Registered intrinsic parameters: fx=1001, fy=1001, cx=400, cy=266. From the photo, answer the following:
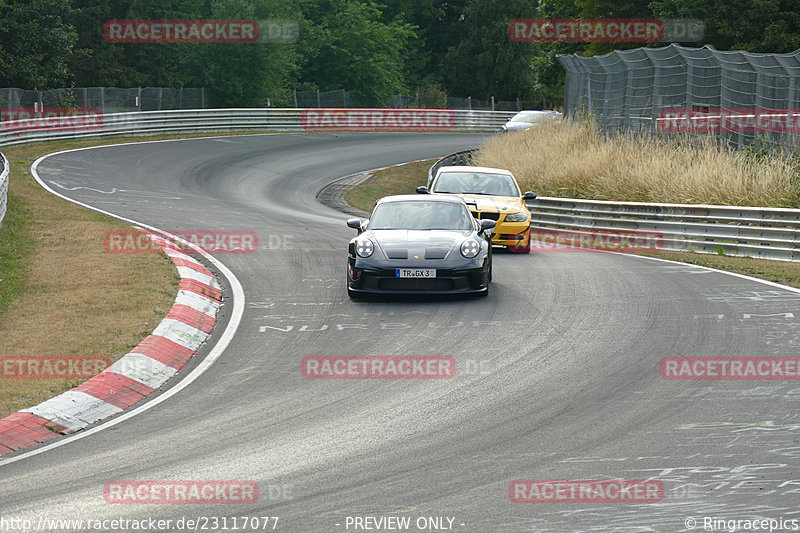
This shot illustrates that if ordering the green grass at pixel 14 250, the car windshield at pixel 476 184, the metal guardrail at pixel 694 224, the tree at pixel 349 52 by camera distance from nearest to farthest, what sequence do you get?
the green grass at pixel 14 250 → the metal guardrail at pixel 694 224 → the car windshield at pixel 476 184 → the tree at pixel 349 52

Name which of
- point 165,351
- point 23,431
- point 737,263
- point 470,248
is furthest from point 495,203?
point 23,431

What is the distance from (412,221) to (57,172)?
1872cm

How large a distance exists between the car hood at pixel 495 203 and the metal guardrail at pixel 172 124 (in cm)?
2151

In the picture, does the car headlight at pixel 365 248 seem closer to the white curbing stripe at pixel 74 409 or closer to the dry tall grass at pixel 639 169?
the white curbing stripe at pixel 74 409

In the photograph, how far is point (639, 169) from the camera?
76.7 feet

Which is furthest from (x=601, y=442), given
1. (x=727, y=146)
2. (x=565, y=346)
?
(x=727, y=146)

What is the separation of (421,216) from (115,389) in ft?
20.8

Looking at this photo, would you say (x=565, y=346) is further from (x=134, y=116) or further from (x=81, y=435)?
(x=134, y=116)

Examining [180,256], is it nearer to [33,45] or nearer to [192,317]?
[192,317]

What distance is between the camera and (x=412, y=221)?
14047mm

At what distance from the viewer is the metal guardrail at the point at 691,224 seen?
57.4 ft

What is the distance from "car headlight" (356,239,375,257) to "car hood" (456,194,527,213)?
540 centimetres

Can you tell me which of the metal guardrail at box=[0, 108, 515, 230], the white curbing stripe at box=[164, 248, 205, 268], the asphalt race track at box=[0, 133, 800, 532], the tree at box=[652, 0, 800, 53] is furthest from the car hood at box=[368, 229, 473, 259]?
the tree at box=[652, 0, 800, 53]

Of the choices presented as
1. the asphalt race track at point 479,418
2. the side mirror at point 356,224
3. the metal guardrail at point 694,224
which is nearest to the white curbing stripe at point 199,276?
the asphalt race track at point 479,418
